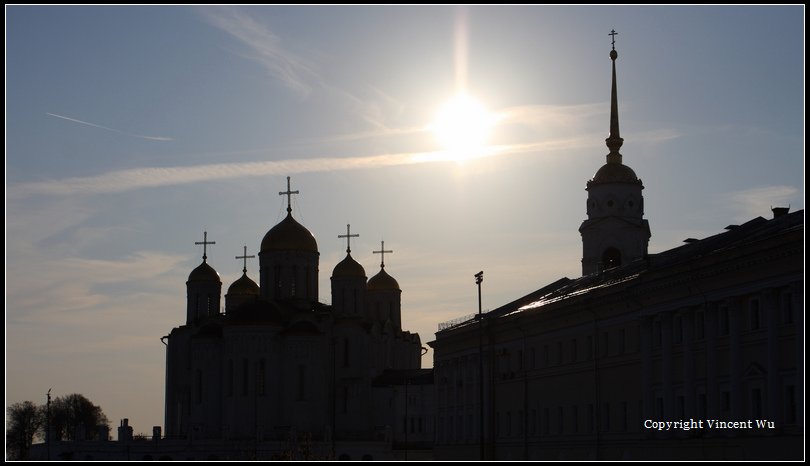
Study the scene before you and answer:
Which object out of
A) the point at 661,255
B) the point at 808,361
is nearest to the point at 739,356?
the point at 808,361

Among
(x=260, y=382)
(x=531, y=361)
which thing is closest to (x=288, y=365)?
(x=260, y=382)

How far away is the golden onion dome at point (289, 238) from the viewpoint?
111 metres

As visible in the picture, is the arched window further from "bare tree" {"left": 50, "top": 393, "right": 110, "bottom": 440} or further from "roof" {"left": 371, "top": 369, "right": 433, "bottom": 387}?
"bare tree" {"left": 50, "top": 393, "right": 110, "bottom": 440}

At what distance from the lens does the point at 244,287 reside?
120938mm

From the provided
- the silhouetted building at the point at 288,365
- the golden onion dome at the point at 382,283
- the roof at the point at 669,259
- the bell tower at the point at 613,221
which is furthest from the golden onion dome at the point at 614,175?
the golden onion dome at the point at 382,283

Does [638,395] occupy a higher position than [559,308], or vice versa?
[559,308]

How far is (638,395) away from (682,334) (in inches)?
174

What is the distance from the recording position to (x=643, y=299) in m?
52.5

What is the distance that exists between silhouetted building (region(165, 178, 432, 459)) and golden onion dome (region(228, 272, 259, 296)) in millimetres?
530

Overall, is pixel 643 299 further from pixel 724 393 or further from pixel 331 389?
pixel 331 389

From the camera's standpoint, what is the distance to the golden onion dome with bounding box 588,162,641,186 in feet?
310

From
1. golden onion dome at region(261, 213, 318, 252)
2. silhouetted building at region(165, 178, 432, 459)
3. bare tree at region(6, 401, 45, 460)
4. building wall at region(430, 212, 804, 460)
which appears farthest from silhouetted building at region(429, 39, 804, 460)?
bare tree at region(6, 401, 45, 460)

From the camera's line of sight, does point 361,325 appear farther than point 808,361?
Yes

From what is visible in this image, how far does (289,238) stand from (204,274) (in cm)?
1269
